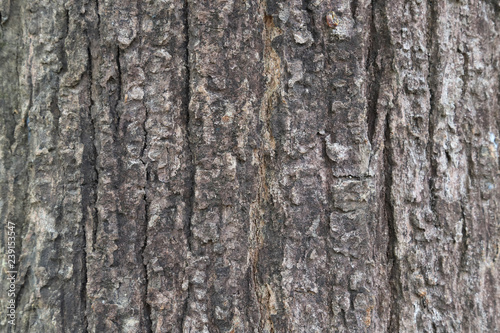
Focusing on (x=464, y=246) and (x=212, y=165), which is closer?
(x=212, y=165)

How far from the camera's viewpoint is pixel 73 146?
1.10 meters

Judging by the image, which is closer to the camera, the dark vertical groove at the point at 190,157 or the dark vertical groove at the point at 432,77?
the dark vertical groove at the point at 190,157

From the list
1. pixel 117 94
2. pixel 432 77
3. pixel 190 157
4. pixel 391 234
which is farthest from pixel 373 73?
pixel 117 94

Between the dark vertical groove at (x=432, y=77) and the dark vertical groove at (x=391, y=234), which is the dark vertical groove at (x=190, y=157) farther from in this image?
the dark vertical groove at (x=432, y=77)

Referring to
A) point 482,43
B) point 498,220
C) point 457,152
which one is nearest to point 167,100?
point 457,152

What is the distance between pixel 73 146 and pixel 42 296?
45 centimetres

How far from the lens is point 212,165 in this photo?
3.53 feet

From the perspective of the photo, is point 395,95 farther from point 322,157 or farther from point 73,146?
point 73,146

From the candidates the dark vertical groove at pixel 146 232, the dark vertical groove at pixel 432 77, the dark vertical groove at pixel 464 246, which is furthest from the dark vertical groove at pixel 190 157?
the dark vertical groove at pixel 464 246

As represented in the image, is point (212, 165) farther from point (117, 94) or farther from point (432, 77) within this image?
point (432, 77)

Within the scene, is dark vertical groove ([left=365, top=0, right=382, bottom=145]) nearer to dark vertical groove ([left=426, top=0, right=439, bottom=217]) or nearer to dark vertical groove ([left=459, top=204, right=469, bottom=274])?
dark vertical groove ([left=426, top=0, right=439, bottom=217])

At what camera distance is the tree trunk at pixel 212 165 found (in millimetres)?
1073

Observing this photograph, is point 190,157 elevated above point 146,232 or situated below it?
above

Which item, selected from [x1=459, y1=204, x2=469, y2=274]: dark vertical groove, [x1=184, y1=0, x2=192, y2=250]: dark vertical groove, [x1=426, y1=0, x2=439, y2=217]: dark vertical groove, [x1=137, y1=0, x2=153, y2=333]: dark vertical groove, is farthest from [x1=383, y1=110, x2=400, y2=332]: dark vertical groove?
[x1=137, y1=0, x2=153, y2=333]: dark vertical groove
